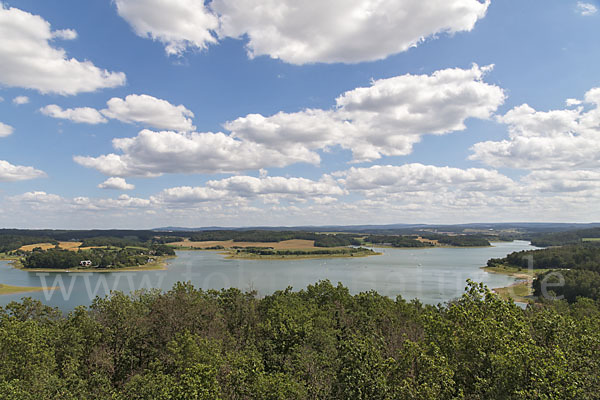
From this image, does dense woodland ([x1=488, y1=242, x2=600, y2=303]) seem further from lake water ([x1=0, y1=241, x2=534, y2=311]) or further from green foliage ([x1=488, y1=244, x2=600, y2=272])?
lake water ([x1=0, y1=241, x2=534, y2=311])

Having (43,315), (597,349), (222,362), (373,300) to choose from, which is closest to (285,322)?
(222,362)

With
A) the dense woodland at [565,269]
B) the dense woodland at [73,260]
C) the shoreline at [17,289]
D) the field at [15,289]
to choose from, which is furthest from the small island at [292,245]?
the field at [15,289]

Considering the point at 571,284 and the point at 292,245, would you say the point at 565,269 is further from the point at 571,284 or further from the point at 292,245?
the point at 292,245

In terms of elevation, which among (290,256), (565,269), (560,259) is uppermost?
(560,259)

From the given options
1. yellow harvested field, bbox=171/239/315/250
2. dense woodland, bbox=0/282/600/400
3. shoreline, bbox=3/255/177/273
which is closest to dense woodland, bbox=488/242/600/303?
dense woodland, bbox=0/282/600/400

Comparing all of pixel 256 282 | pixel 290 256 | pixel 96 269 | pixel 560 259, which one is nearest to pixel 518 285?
pixel 560 259

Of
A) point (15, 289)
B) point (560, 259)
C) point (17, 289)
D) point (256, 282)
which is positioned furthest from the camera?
point (560, 259)

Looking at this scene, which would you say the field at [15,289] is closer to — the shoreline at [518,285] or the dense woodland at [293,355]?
A: the dense woodland at [293,355]

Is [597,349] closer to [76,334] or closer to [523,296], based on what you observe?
[76,334]
